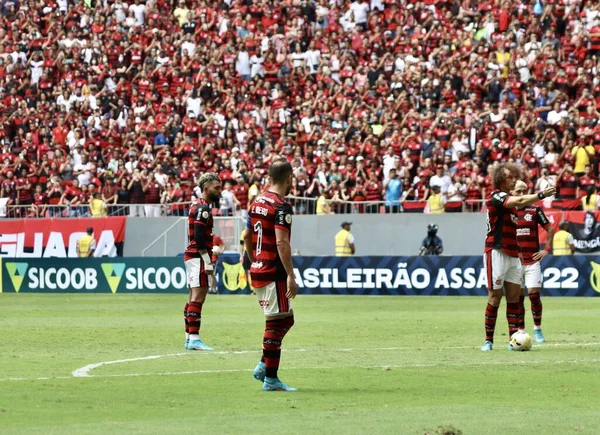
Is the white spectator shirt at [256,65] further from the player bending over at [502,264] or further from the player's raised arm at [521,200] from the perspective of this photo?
the player's raised arm at [521,200]

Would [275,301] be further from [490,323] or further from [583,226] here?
[583,226]

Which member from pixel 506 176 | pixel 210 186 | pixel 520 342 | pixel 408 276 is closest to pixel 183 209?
pixel 408 276

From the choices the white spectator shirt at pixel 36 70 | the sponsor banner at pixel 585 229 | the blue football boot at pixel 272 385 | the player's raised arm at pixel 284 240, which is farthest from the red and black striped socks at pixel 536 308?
the white spectator shirt at pixel 36 70

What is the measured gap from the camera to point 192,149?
41.3 metres

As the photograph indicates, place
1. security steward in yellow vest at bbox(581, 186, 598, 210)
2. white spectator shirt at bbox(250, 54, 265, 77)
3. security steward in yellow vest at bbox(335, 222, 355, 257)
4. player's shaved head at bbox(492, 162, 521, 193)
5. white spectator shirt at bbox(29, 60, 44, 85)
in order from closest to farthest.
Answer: player's shaved head at bbox(492, 162, 521, 193)
security steward in yellow vest at bbox(581, 186, 598, 210)
security steward in yellow vest at bbox(335, 222, 355, 257)
white spectator shirt at bbox(250, 54, 265, 77)
white spectator shirt at bbox(29, 60, 44, 85)

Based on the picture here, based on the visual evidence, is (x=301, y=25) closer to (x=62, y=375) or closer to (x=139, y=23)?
(x=139, y=23)

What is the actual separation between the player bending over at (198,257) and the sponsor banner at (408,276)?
1581cm

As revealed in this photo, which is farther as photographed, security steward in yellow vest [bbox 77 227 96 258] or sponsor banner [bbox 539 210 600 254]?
security steward in yellow vest [bbox 77 227 96 258]

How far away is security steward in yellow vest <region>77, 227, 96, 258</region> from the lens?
39875mm

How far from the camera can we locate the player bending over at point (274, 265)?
11.4 metres

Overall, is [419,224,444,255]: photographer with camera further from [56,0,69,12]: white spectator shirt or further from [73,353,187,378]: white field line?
[56,0,69,12]: white spectator shirt

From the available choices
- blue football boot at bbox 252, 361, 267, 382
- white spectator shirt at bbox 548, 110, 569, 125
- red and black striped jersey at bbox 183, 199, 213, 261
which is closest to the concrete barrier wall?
white spectator shirt at bbox 548, 110, 569, 125

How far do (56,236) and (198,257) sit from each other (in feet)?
82.7

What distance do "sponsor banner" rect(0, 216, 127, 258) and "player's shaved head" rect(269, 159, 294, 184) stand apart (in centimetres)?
2934
